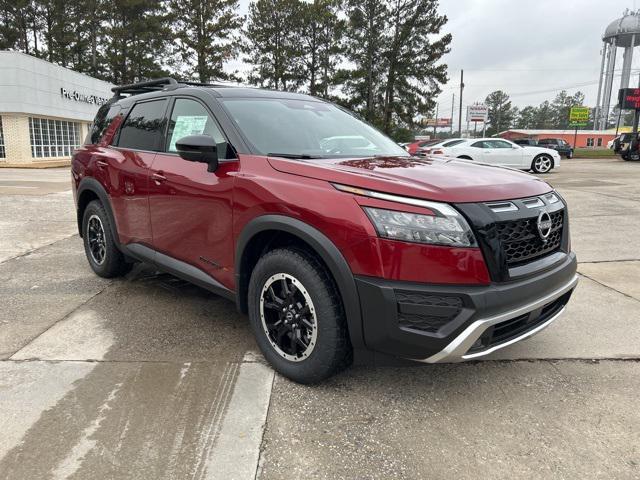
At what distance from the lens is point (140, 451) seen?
2297mm

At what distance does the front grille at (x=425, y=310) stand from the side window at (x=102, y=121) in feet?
12.1

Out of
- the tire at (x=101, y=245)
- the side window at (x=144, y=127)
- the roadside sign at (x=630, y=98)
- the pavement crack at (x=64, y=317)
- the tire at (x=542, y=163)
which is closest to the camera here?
the pavement crack at (x=64, y=317)

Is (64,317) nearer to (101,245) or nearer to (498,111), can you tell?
(101,245)

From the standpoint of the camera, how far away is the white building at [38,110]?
24.3 m

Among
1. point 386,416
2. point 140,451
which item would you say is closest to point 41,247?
point 140,451

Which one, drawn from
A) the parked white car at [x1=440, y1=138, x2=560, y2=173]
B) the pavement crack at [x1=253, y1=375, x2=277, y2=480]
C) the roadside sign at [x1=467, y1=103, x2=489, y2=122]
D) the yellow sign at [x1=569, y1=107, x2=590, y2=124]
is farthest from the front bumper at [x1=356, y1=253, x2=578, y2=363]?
the yellow sign at [x1=569, y1=107, x2=590, y2=124]

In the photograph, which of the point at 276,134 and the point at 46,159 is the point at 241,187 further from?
the point at 46,159

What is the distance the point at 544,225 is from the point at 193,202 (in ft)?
7.26

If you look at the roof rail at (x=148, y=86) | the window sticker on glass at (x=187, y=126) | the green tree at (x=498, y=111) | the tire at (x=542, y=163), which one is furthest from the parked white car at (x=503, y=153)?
the green tree at (x=498, y=111)

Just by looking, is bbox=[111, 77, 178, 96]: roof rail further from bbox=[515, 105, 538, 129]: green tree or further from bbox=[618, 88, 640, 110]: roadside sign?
bbox=[515, 105, 538, 129]: green tree

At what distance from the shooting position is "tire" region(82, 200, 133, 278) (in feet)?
15.1

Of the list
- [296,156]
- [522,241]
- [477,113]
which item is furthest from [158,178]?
[477,113]

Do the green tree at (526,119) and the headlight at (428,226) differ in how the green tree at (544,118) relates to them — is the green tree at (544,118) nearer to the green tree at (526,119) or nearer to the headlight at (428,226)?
the green tree at (526,119)

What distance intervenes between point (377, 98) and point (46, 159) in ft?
83.5
